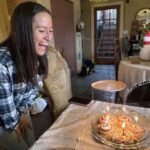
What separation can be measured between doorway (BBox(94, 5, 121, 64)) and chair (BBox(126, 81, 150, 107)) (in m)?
3.94

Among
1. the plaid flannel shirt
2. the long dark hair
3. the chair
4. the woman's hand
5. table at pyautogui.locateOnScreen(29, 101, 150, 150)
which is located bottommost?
the chair

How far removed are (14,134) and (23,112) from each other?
Answer: 18 cm

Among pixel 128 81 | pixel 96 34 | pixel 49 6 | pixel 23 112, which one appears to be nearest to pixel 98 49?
pixel 96 34

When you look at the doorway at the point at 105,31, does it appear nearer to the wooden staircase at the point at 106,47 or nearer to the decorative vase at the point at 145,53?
the wooden staircase at the point at 106,47

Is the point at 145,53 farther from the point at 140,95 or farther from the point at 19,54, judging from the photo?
the point at 19,54

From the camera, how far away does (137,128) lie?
31.3 inches

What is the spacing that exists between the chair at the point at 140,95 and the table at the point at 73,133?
0.98 meters

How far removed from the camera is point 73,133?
83cm

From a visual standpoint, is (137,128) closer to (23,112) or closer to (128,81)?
(23,112)

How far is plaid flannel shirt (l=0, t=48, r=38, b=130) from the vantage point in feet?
2.86

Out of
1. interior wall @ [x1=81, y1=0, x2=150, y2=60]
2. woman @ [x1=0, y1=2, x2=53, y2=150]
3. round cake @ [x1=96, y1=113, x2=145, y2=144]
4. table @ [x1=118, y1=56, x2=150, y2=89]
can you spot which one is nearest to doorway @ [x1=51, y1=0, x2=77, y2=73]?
interior wall @ [x1=81, y1=0, x2=150, y2=60]

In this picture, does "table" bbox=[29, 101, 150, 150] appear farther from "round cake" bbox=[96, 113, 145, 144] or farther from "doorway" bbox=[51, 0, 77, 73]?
"doorway" bbox=[51, 0, 77, 73]

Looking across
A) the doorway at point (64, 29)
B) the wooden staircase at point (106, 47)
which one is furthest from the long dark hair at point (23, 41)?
the wooden staircase at point (106, 47)

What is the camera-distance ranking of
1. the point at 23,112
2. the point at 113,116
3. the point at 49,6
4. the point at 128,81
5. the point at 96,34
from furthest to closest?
1. the point at 96,34
2. the point at 49,6
3. the point at 128,81
4. the point at 23,112
5. the point at 113,116
